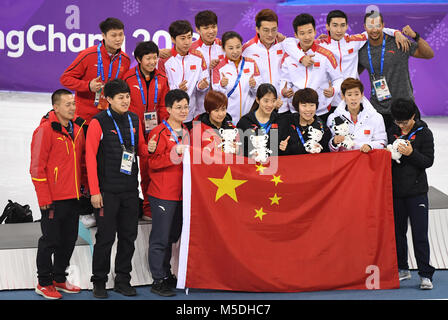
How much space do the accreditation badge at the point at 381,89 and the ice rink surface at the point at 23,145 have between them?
8.57ft

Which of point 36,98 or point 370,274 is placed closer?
A: point 370,274

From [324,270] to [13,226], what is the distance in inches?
124

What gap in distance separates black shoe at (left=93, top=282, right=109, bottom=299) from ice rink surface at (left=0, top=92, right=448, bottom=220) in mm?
2624

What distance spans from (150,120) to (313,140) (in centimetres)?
147

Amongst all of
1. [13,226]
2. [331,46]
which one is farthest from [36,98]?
[331,46]

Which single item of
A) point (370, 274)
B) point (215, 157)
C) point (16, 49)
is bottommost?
point (370, 274)

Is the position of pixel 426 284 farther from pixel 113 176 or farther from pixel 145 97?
pixel 145 97

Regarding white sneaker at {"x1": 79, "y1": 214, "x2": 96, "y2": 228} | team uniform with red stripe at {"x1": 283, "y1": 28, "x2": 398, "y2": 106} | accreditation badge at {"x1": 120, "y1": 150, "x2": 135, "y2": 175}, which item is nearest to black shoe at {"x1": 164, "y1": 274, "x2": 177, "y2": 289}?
white sneaker at {"x1": 79, "y1": 214, "x2": 96, "y2": 228}

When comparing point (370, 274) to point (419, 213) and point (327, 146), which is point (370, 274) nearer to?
point (419, 213)

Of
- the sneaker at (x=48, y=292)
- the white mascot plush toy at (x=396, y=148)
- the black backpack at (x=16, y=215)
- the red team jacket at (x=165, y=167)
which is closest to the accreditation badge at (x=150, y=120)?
the red team jacket at (x=165, y=167)

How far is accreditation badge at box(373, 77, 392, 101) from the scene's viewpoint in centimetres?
761

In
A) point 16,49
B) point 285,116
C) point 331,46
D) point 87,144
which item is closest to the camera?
point 87,144

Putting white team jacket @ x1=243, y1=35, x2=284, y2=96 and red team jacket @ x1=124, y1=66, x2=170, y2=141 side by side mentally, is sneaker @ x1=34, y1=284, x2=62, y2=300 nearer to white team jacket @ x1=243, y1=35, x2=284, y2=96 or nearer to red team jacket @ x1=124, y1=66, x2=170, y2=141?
red team jacket @ x1=124, y1=66, x2=170, y2=141

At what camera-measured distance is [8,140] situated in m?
11.7
